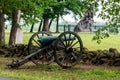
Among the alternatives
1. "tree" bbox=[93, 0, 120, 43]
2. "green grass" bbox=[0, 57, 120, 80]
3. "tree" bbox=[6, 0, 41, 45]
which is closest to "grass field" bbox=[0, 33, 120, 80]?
"green grass" bbox=[0, 57, 120, 80]

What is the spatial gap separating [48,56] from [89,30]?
3636cm

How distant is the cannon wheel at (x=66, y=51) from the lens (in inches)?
516

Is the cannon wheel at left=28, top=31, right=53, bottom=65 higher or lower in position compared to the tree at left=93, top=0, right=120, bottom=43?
lower

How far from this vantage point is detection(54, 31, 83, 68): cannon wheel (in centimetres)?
1311

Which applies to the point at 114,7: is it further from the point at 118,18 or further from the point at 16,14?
the point at 16,14

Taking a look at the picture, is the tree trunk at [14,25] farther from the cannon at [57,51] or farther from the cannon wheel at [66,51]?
the cannon wheel at [66,51]

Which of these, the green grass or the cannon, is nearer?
the green grass

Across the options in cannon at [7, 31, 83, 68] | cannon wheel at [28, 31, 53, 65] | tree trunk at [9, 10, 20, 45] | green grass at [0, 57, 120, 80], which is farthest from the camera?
tree trunk at [9, 10, 20, 45]

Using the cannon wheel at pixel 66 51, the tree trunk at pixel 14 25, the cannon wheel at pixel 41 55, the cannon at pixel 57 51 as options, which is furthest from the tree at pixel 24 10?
the cannon wheel at pixel 66 51

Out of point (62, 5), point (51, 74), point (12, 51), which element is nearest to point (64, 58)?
point (51, 74)

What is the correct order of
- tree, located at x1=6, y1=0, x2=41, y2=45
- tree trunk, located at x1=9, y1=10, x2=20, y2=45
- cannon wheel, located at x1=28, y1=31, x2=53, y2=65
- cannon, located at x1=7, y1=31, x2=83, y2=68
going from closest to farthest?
cannon, located at x1=7, y1=31, x2=83, y2=68, cannon wheel, located at x1=28, y1=31, x2=53, y2=65, tree, located at x1=6, y1=0, x2=41, y2=45, tree trunk, located at x1=9, y1=10, x2=20, y2=45

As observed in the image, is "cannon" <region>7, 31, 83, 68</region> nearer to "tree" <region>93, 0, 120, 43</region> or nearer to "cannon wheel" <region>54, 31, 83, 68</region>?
"cannon wheel" <region>54, 31, 83, 68</region>

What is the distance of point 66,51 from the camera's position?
44.5 feet

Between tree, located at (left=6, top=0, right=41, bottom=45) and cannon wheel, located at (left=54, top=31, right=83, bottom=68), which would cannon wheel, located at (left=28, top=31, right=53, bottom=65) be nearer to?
cannon wheel, located at (left=54, top=31, right=83, bottom=68)
